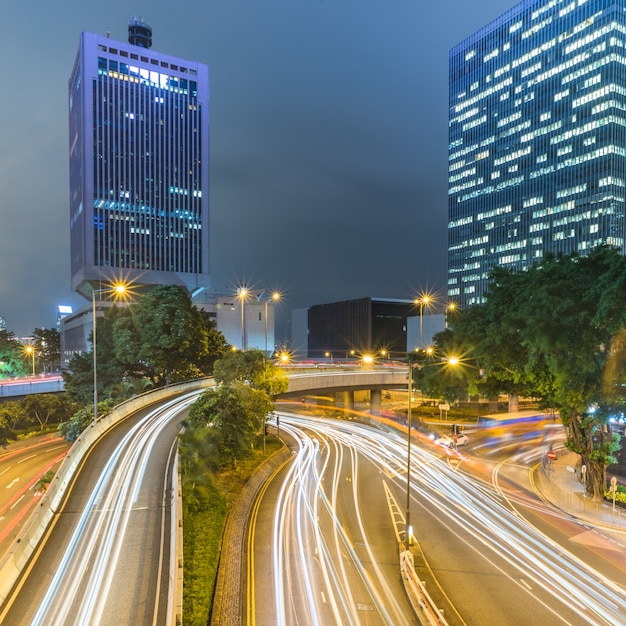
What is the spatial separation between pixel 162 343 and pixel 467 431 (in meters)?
38.1

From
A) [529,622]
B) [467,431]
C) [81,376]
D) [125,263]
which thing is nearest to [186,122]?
[125,263]

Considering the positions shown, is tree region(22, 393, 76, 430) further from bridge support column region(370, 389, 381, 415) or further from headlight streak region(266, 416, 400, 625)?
bridge support column region(370, 389, 381, 415)

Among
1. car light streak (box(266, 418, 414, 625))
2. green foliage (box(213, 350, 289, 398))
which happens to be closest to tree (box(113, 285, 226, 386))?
green foliage (box(213, 350, 289, 398))

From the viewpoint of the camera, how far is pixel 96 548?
19.1 m

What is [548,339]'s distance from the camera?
87.5 ft

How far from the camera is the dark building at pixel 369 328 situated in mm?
125000

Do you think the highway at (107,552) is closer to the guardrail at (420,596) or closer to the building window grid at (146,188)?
the guardrail at (420,596)

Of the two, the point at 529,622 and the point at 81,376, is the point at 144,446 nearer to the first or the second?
the point at 529,622

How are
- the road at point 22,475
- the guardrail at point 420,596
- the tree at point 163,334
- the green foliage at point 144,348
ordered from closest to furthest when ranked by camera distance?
the guardrail at point 420,596, the road at point 22,475, the tree at point 163,334, the green foliage at point 144,348

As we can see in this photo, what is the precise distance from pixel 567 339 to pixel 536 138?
479ft

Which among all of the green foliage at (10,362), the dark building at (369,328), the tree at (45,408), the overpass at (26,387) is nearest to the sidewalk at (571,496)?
the overpass at (26,387)

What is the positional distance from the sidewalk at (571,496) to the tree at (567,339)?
1.31 meters

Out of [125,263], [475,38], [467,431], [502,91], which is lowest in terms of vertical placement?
[467,431]

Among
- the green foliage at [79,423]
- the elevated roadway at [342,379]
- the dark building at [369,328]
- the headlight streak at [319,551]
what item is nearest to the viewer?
the headlight streak at [319,551]
